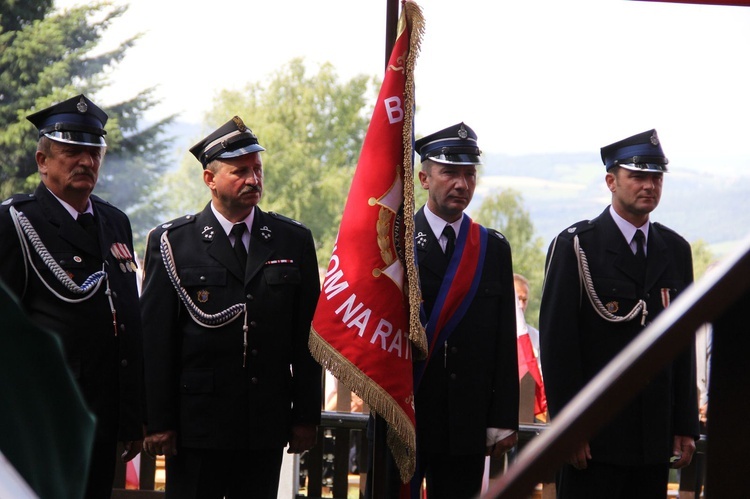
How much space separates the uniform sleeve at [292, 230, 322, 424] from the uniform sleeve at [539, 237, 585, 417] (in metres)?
0.88

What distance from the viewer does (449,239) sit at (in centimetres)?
447

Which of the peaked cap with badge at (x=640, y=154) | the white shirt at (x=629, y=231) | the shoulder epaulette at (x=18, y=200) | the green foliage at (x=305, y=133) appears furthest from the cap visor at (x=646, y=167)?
the green foliage at (x=305, y=133)

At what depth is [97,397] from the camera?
13.4ft

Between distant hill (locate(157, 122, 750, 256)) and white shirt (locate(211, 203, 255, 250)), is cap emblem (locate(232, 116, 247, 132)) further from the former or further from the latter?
distant hill (locate(157, 122, 750, 256))

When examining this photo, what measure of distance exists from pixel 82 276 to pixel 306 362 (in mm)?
889

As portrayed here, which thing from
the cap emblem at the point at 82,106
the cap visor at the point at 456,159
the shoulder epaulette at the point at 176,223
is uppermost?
the cap emblem at the point at 82,106

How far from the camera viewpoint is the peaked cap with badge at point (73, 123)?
416 cm

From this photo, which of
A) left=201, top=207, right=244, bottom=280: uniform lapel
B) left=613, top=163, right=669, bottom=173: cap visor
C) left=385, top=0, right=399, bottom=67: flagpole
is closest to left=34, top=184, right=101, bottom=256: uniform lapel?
left=201, top=207, right=244, bottom=280: uniform lapel

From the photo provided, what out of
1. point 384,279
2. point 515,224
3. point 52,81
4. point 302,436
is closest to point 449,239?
point 384,279

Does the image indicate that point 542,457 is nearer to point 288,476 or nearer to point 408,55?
point 408,55

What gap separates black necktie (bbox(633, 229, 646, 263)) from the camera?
14.9ft

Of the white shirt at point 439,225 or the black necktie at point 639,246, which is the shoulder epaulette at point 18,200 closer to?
the white shirt at point 439,225

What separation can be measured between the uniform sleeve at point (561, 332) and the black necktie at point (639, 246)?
10.4 inches

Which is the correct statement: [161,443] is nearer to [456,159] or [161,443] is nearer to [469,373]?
[469,373]
